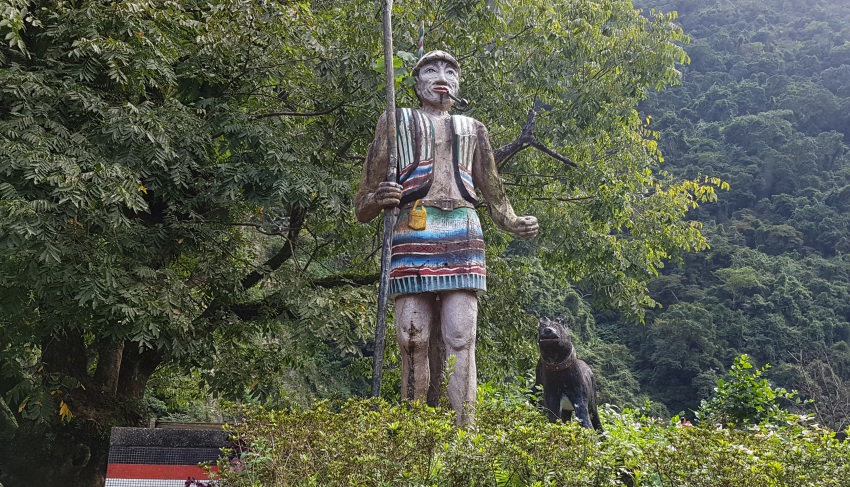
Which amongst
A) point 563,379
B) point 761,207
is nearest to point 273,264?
point 563,379

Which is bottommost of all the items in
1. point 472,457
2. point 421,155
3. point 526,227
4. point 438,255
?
point 472,457

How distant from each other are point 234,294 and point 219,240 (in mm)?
616

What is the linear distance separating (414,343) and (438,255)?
58cm

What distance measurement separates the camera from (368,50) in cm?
941

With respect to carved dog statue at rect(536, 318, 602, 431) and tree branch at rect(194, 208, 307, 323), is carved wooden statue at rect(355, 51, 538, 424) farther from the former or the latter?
tree branch at rect(194, 208, 307, 323)

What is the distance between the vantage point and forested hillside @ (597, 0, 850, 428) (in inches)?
1172

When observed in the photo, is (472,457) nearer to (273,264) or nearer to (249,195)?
(249,195)

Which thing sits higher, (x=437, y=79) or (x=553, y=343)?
(x=437, y=79)

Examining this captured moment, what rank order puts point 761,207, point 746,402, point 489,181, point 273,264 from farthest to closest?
point 761,207, point 273,264, point 746,402, point 489,181

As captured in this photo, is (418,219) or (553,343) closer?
(418,219)

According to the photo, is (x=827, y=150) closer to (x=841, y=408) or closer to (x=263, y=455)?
(x=841, y=408)

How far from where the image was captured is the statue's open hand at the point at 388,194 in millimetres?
5516

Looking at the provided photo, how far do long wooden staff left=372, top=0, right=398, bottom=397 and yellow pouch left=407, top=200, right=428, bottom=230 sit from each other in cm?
11

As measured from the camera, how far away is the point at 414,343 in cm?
552
